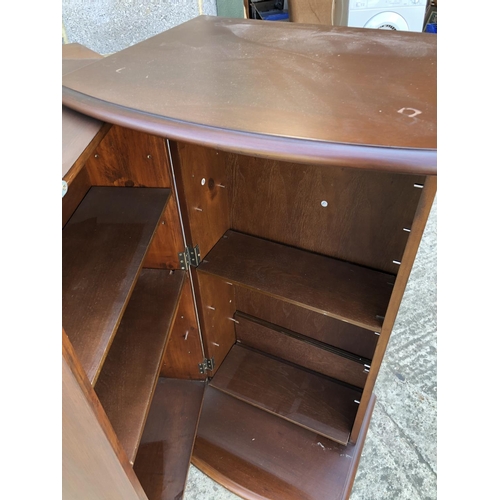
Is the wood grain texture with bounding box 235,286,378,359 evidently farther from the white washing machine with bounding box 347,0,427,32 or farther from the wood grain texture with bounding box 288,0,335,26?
the wood grain texture with bounding box 288,0,335,26

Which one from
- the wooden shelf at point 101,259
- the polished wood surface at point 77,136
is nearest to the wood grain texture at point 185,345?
the wooden shelf at point 101,259

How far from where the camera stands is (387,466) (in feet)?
3.73

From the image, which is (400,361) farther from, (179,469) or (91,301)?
(91,301)

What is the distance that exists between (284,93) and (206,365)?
83 centimetres

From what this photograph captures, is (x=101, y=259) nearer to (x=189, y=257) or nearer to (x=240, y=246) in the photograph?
(x=189, y=257)

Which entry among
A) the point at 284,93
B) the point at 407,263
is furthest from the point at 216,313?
the point at 284,93

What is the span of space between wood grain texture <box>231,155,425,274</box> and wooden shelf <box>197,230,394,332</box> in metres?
0.03

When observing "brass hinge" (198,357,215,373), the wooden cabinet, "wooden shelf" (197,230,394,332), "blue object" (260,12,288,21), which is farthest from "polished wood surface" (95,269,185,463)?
"blue object" (260,12,288,21)

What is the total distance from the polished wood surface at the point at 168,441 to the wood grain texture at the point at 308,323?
0.30 m

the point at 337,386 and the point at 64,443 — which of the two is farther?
the point at 337,386

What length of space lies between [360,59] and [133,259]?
500mm

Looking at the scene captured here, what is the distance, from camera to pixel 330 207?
2.82ft
